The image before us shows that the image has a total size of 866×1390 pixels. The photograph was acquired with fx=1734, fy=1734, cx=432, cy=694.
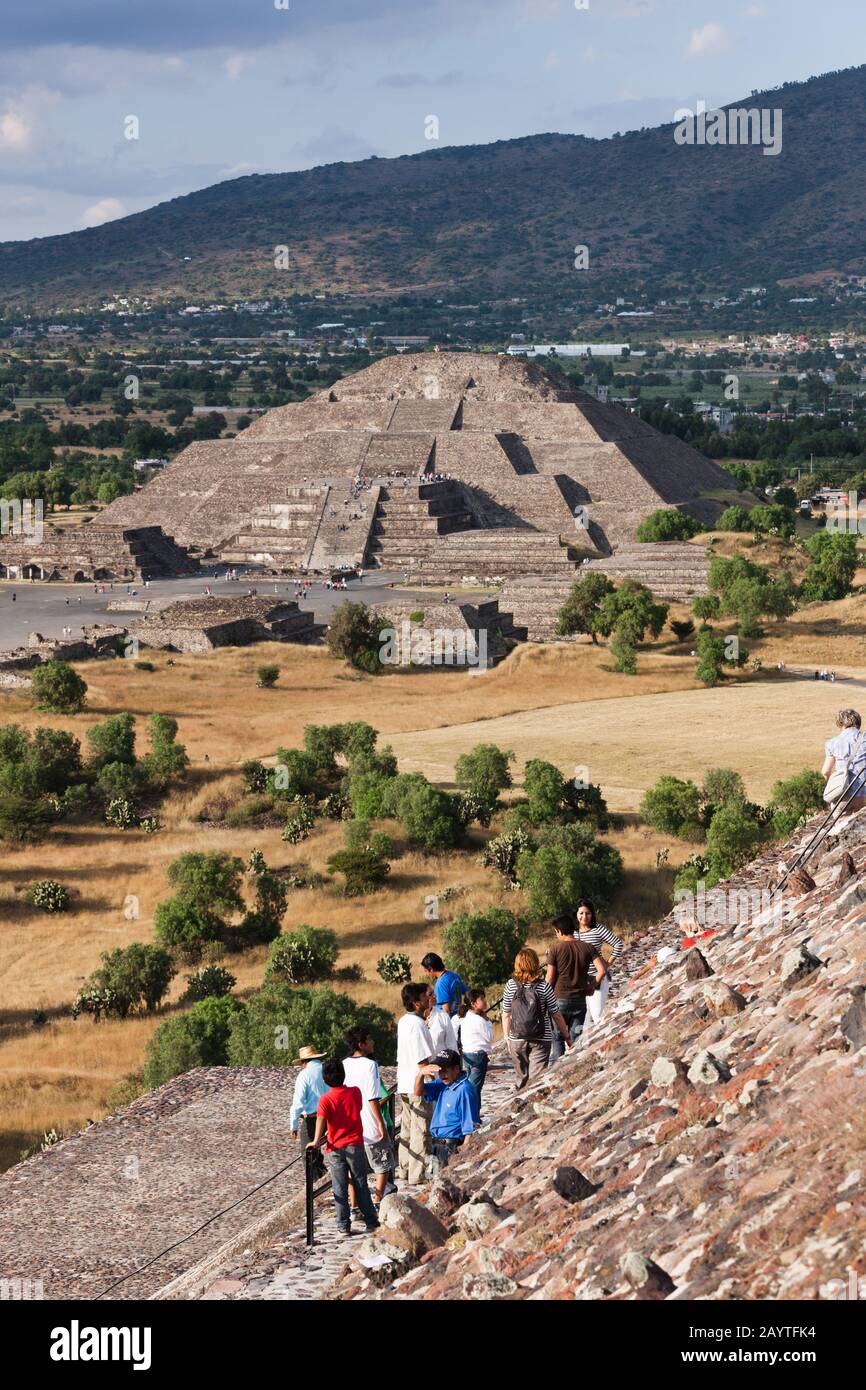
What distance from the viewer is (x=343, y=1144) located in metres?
12.6

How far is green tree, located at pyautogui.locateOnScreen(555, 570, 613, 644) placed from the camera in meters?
72.1

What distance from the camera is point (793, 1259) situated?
290 inches

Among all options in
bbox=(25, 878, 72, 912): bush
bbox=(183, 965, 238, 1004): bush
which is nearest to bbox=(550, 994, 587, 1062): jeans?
bbox=(183, 965, 238, 1004): bush

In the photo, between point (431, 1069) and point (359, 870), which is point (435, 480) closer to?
point (359, 870)

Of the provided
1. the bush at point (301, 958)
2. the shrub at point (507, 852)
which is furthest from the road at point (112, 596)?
the bush at point (301, 958)

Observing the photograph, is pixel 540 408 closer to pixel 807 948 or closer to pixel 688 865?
pixel 688 865

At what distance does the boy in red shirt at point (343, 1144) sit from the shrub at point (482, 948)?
56.8 ft

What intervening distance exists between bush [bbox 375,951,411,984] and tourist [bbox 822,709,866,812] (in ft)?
54.4

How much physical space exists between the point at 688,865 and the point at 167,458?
115 meters

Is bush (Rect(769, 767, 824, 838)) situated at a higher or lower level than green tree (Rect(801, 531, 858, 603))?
lower

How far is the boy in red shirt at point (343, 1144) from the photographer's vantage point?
1258cm

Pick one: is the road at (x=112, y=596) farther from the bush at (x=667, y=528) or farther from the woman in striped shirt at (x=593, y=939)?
the woman in striped shirt at (x=593, y=939)

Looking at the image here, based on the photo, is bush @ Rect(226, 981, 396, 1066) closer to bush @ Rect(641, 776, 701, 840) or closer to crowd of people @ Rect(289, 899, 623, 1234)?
crowd of people @ Rect(289, 899, 623, 1234)
